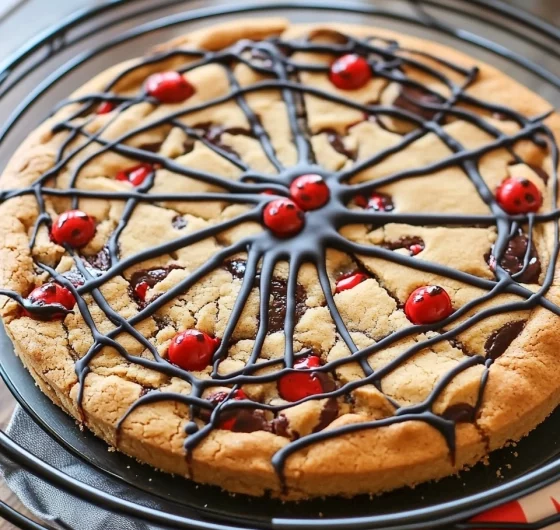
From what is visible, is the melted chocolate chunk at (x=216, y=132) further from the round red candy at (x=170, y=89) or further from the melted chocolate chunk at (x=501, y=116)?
the melted chocolate chunk at (x=501, y=116)

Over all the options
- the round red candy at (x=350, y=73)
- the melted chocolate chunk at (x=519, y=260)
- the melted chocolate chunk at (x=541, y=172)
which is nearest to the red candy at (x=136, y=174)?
the round red candy at (x=350, y=73)

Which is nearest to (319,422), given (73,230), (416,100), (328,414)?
(328,414)

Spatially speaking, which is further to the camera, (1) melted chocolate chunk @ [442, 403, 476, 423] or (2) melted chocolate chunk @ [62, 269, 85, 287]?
(2) melted chocolate chunk @ [62, 269, 85, 287]

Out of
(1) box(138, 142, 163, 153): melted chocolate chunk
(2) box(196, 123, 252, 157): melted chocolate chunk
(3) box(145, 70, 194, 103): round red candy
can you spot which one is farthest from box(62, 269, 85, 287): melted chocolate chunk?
(3) box(145, 70, 194, 103): round red candy

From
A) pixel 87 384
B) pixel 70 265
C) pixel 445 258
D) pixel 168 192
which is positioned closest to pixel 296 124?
pixel 168 192

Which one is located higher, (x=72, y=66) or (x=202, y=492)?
(x=72, y=66)

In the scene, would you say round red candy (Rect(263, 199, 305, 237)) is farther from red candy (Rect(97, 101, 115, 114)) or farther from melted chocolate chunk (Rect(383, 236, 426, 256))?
red candy (Rect(97, 101, 115, 114))

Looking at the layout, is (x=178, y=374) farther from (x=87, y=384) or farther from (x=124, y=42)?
(x=124, y=42)
